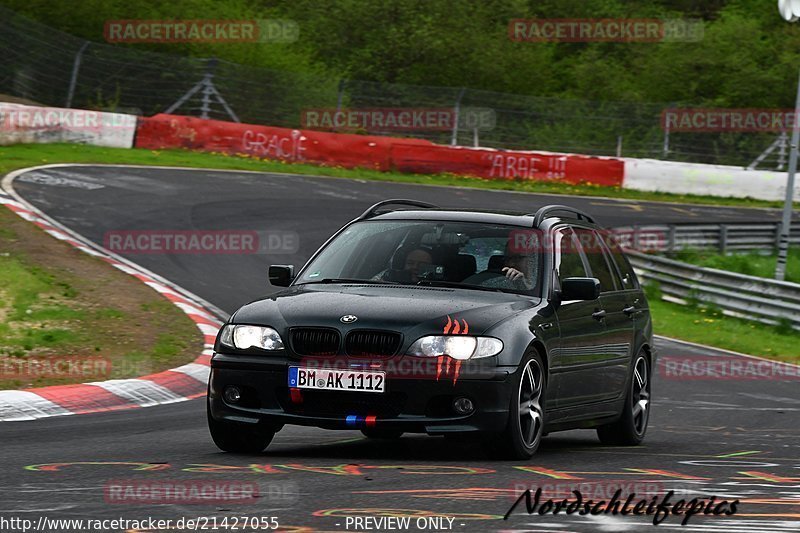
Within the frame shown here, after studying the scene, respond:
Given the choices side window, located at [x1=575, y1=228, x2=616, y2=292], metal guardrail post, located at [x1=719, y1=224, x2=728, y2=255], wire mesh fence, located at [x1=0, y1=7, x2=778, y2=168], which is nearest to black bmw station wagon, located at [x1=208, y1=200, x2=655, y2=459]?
side window, located at [x1=575, y1=228, x2=616, y2=292]

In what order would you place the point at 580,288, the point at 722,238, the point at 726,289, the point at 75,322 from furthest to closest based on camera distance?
the point at 722,238 < the point at 726,289 < the point at 75,322 < the point at 580,288

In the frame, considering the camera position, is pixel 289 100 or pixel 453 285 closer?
pixel 453 285

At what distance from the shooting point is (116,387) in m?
10.9

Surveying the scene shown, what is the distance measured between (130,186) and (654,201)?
15.0m

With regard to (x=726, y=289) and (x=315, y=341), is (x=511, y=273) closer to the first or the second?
(x=315, y=341)

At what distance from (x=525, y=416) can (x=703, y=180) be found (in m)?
31.6

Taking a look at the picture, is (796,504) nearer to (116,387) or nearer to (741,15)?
(116,387)

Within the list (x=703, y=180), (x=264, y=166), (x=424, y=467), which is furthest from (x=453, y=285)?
(x=703, y=180)

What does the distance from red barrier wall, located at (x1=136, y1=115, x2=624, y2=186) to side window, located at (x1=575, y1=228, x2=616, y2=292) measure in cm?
2390

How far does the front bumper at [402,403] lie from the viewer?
727cm

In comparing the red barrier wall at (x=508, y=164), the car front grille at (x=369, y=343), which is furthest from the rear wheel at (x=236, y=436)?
the red barrier wall at (x=508, y=164)

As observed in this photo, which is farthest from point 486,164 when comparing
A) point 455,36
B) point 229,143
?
point 455,36

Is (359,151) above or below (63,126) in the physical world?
below

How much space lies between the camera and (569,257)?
29.4ft
